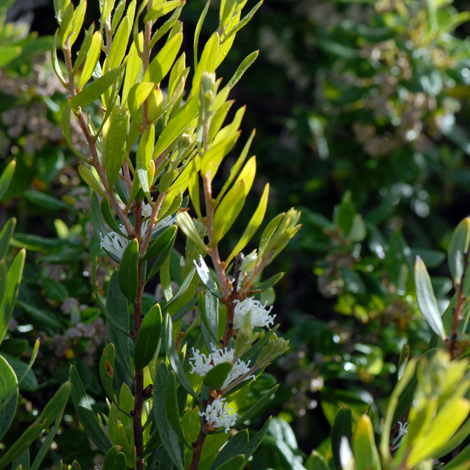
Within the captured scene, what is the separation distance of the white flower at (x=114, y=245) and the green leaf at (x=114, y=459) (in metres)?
0.16

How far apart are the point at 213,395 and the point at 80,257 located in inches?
20.1

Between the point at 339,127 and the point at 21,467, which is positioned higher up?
the point at 21,467

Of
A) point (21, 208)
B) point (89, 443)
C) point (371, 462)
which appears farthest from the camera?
point (21, 208)

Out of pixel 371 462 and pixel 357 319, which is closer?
pixel 371 462

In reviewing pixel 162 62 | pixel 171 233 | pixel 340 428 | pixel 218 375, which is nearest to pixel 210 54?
pixel 162 62

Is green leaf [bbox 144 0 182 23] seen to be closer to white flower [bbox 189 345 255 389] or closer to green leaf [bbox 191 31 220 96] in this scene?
green leaf [bbox 191 31 220 96]

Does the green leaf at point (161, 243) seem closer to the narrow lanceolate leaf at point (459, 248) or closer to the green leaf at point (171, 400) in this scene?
the green leaf at point (171, 400)

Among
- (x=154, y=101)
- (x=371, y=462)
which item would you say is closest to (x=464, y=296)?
(x=371, y=462)

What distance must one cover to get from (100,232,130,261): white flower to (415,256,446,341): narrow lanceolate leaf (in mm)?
247

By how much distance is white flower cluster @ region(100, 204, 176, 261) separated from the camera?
0.51m

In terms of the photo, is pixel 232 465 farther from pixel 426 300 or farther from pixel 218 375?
pixel 426 300

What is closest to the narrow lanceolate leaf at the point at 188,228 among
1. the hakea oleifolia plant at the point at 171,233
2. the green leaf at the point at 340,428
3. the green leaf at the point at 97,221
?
the hakea oleifolia plant at the point at 171,233

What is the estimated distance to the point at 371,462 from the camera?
0.35m

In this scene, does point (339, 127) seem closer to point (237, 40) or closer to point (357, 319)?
point (237, 40)
